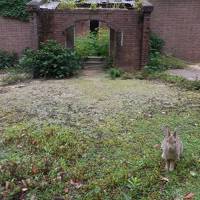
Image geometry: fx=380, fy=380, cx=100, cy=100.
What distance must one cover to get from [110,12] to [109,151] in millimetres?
6479

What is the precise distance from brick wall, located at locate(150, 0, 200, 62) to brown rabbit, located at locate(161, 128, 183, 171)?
30.0 feet

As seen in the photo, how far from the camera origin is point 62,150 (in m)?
5.95

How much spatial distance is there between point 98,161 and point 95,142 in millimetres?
→ 659

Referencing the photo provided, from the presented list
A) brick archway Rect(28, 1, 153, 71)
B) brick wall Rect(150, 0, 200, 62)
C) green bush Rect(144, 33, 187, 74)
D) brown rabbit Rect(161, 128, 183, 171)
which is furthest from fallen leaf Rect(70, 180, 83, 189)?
brick wall Rect(150, 0, 200, 62)

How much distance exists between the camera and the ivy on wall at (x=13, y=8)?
46.2 feet

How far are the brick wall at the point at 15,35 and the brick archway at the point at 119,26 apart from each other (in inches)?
110

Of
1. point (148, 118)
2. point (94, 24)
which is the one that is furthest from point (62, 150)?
point (94, 24)

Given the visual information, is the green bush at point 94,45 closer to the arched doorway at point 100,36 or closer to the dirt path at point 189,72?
the arched doorway at point 100,36

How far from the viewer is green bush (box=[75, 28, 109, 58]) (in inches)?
547

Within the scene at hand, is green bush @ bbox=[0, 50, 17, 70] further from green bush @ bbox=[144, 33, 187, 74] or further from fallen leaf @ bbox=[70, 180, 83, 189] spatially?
fallen leaf @ bbox=[70, 180, 83, 189]

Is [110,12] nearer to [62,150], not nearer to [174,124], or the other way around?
[174,124]

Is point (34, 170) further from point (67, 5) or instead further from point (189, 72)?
point (189, 72)

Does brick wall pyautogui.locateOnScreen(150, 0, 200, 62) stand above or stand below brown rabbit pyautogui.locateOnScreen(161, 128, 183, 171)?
above

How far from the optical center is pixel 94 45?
14297mm
